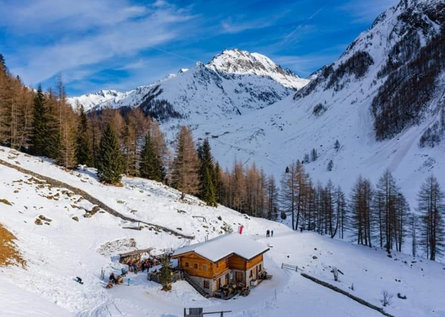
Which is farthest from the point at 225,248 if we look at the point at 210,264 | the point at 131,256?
the point at 131,256

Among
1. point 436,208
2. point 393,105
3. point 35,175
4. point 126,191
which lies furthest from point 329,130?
point 35,175

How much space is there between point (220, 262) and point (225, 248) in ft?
6.20

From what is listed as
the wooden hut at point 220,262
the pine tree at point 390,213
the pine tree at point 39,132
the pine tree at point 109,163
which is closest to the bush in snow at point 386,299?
the wooden hut at point 220,262

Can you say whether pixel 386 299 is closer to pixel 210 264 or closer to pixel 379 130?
pixel 210 264

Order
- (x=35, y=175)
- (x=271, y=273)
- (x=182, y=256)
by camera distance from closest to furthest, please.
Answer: (x=182, y=256)
(x=271, y=273)
(x=35, y=175)

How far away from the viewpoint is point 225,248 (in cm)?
3353

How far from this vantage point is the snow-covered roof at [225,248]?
1227 inches

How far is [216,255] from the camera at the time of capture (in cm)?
3116

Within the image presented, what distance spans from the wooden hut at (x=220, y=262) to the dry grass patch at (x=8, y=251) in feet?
43.6

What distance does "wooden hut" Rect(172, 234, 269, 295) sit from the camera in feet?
101

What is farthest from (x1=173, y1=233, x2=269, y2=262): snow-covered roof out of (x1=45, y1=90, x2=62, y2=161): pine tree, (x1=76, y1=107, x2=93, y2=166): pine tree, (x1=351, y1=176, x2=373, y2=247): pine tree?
(x1=76, y1=107, x2=93, y2=166): pine tree

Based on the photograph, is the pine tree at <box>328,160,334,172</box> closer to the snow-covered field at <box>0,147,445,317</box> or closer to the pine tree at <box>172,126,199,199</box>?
the snow-covered field at <box>0,147,445,317</box>

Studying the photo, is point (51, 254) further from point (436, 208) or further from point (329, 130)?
point (329, 130)

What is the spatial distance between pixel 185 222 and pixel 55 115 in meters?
30.8
